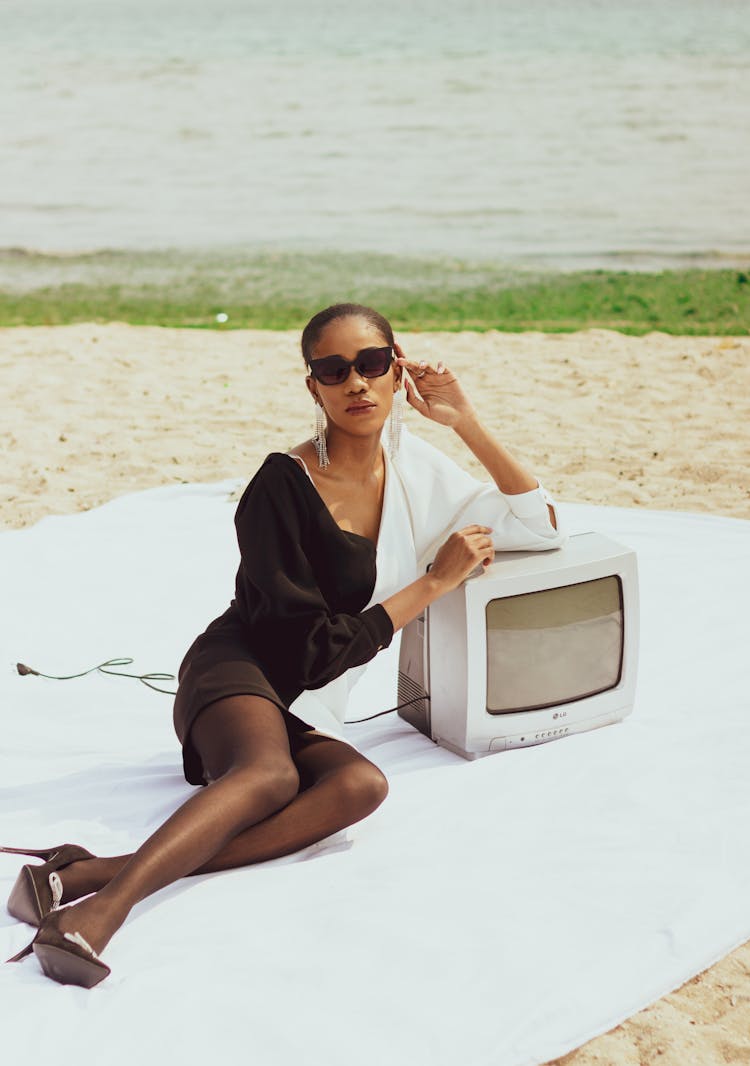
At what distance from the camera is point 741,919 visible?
8.86ft

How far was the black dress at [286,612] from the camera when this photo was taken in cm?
298

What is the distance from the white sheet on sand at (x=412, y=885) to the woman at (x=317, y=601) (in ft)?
0.46

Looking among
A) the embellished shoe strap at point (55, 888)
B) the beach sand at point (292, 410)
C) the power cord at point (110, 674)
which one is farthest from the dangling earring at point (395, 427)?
the beach sand at point (292, 410)

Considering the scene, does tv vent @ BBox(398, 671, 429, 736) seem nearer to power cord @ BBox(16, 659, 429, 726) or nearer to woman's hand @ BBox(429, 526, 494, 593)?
woman's hand @ BBox(429, 526, 494, 593)

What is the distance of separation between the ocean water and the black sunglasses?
1188cm

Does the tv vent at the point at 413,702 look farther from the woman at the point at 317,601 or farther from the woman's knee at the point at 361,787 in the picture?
the woman's knee at the point at 361,787

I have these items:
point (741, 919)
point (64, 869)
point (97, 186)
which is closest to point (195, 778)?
point (64, 869)

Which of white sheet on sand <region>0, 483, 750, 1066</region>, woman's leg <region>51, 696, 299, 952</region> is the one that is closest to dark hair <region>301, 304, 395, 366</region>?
woman's leg <region>51, 696, 299, 952</region>

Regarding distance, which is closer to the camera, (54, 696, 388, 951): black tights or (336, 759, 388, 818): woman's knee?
(54, 696, 388, 951): black tights

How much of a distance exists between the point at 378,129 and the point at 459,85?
2.34 meters

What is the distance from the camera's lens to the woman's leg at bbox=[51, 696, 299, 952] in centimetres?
249

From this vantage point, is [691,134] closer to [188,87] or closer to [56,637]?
[188,87]

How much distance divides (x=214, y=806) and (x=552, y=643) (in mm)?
1108

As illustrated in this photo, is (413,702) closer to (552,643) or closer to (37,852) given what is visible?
(552,643)
